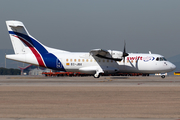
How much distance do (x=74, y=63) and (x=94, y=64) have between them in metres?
3.59

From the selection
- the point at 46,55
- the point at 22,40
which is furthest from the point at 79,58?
the point at 22,40

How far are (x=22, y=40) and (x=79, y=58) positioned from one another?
10.5 m

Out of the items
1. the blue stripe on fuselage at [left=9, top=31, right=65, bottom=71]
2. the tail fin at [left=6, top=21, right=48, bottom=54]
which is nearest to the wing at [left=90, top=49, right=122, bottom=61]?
the blue stripe on fuselage at [left=9, top=31, right=65, bottom=71]

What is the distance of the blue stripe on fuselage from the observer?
1837 inches

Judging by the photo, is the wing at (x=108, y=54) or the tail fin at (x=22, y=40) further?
the tail fin at (x=22, y=40)

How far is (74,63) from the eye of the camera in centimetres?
4762

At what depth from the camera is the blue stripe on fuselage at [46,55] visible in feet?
153

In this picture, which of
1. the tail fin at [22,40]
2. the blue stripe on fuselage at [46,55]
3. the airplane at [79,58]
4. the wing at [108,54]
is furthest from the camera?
the blue stripe on fuselage at [46,55]

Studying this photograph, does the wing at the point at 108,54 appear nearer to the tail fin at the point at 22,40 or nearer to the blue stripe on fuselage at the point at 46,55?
the blue stripe on fuselage at the point at 46,55

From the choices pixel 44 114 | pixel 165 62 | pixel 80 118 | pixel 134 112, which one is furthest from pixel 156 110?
pixel 165 62

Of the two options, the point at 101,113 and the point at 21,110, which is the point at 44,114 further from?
the point at 101,113

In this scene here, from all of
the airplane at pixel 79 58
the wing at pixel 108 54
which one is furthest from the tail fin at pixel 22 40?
the wing at pixel 108 54

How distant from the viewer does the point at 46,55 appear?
4691cm

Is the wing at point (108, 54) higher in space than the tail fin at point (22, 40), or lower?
lower
